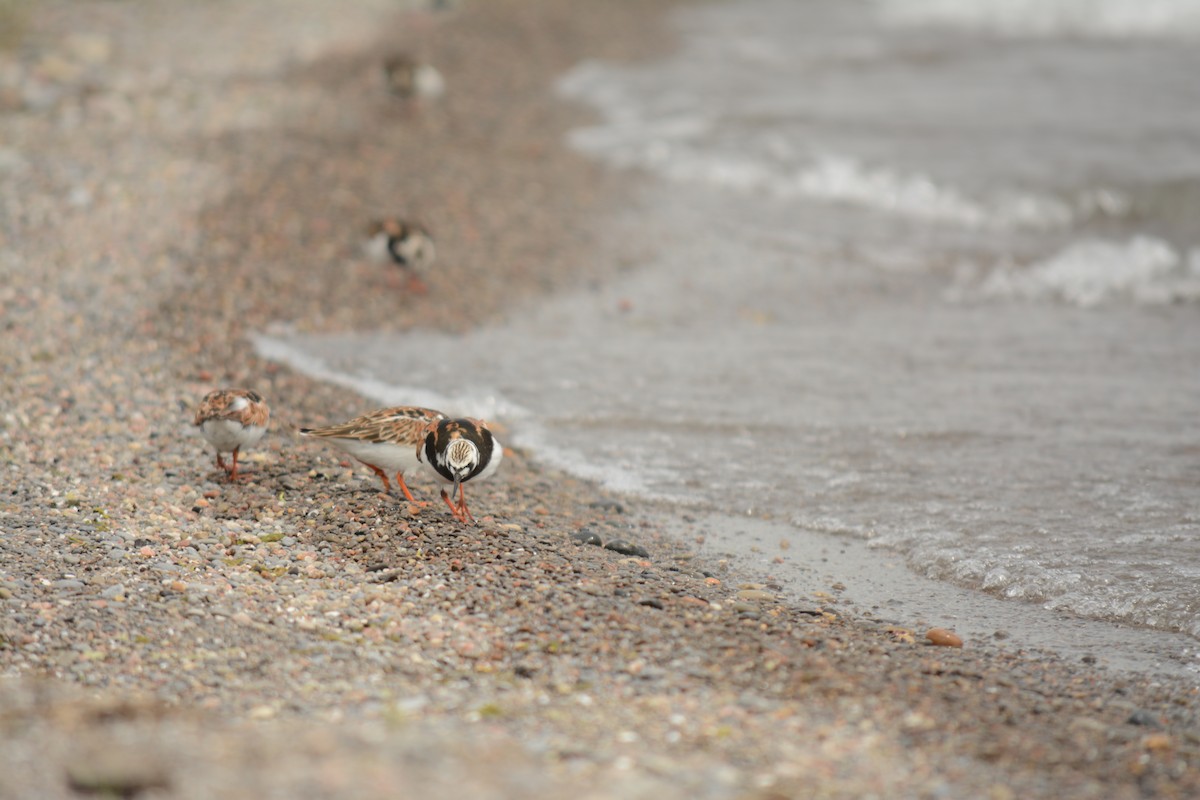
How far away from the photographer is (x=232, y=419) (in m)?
6.63

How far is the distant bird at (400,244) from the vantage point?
33.8 feet

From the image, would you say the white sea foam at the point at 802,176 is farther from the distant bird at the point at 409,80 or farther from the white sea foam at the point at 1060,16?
the white sea foam at the point at 1060,16

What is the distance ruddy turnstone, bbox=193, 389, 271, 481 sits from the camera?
21.8 feet

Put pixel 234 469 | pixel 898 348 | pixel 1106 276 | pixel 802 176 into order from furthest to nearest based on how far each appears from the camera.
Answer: pixel 802 176 < pixel 1106 276 < pixel 898 348 < pixel 234 469

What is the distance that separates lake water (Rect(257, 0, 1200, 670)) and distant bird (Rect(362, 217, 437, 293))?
0.78 m

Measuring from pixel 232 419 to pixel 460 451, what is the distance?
1273 millimetres

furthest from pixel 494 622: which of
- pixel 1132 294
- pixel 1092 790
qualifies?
pixel 1132 294

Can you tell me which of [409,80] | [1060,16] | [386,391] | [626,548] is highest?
[1060,16]

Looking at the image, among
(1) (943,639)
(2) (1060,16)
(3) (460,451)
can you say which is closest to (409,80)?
(3) (460,451)

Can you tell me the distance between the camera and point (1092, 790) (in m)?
4.63

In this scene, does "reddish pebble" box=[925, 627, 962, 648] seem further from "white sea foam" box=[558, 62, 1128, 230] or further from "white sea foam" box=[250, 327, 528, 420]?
"white sea foam" box=[558, 62, 1128, 230]

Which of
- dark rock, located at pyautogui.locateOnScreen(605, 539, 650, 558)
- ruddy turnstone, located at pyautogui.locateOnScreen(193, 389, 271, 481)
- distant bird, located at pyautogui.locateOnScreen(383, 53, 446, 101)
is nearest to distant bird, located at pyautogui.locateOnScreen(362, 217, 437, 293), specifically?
ruddy turnstone, located at pyautogui.locateOnScreen(193, 389, 271, 481)

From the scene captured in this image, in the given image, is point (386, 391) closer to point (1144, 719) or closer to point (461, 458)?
point (461, 458)

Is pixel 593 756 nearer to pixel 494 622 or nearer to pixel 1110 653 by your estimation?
pixel 494 622
